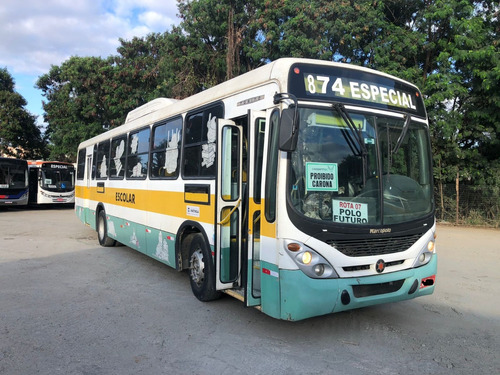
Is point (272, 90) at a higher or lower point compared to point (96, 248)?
higher

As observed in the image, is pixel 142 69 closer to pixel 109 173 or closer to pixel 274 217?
pixel 109 173

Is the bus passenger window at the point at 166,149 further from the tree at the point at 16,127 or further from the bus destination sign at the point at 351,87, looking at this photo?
the tree at the point at 16,127

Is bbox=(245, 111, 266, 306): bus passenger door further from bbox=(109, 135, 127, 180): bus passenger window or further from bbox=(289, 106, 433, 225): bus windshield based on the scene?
bbox=(109, 135, 127, 180): bus passenger window

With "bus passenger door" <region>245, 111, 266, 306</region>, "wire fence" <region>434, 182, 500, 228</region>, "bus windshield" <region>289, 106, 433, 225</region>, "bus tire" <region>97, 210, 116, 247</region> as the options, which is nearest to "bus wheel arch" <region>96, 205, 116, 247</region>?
"bus tire" <region>97, 210, 116, 247</region>

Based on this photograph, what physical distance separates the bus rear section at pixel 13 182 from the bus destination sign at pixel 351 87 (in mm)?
20835

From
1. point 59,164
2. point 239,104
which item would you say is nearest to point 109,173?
point 239,104

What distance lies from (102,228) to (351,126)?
796 centimetres

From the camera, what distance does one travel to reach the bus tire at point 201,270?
5.18 m

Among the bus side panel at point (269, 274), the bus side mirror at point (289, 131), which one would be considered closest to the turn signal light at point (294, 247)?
the bus side panel at point (269, 274)

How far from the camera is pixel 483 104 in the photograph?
14.2 metres

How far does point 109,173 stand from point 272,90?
21.1 ft

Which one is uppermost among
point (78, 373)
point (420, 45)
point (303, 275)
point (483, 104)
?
point (420, 45)

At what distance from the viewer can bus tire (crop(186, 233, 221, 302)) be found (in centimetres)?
518

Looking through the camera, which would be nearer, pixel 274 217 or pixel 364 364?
pixel 364 364
